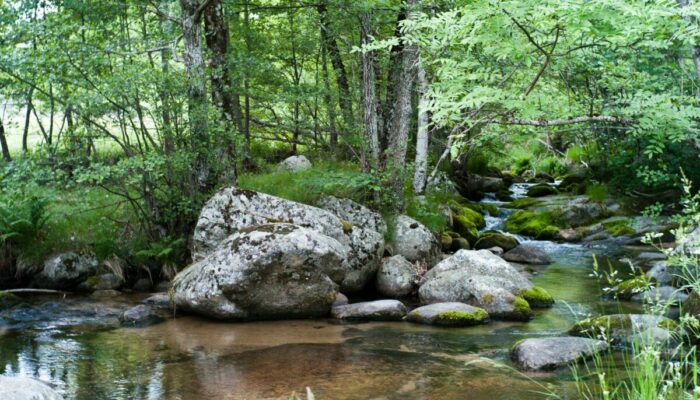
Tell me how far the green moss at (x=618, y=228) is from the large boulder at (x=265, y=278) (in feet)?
34.7

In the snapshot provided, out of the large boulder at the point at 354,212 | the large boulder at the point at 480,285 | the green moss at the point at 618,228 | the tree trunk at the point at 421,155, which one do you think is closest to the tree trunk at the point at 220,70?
the large boulder at the point at 354,212

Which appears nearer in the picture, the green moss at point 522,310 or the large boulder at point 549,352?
the large boulder at point 549,352

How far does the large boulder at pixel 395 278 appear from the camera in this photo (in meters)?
12.1

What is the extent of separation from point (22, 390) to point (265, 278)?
618 centimetres

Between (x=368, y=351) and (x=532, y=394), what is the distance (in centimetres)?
236

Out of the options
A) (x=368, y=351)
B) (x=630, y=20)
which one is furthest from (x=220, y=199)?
(x=630, y=20)

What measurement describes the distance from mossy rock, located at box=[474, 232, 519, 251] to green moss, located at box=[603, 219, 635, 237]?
3.14 meters

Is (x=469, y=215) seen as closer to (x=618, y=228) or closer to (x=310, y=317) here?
(x=618, y=228)

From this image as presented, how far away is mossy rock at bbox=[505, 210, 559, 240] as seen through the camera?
18.4 meters

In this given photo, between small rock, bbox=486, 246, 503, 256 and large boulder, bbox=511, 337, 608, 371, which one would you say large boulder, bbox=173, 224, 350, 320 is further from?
small rock, bbox=486, 246, 503, 256

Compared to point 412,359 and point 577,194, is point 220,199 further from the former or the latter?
point 577,194

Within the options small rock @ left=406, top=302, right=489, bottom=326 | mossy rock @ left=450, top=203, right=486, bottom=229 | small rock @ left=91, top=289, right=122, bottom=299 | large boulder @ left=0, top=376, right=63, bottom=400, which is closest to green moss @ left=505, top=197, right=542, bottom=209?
mossy rock @ left=450, top=203, right=486, bottom=229

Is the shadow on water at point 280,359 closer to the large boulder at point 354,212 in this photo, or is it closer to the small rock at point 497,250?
the large boulder at point 354,212

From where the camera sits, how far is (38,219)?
12594 millimetres
